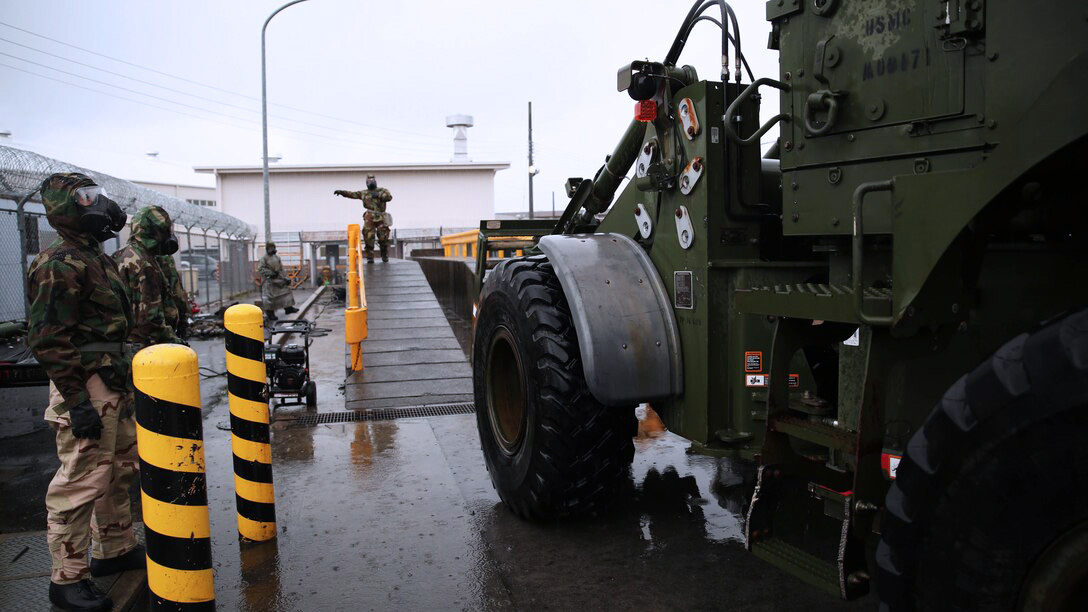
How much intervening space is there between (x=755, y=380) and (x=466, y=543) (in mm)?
1925

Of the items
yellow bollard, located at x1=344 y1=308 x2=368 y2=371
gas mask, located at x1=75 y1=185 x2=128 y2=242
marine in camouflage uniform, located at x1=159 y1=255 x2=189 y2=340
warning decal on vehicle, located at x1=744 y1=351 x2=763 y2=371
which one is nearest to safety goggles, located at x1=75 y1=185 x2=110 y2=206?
gas mask, located at x1=75 y1=185 x2=128 y2=242

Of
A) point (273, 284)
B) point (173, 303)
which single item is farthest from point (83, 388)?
point (273, 284)

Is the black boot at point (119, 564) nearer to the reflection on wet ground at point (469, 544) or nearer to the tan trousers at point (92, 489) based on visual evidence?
the tan trousers at point (92, 489)

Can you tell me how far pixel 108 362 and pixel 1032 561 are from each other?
400 cm

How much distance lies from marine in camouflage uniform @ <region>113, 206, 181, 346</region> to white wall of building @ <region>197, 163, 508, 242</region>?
3217 centimetres

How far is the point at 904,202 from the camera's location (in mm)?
2295

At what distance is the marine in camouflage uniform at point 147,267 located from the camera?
6258mm

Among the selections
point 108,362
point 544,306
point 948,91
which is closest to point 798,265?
point 948,91

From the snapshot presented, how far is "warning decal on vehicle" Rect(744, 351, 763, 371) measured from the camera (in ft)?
12.0

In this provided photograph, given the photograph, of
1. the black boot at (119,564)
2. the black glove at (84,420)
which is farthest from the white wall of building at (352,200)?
the black glove at (84,420)

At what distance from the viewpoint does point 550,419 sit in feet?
13.6

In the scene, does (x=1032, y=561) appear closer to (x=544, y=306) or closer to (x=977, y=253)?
(x=977, y=253)

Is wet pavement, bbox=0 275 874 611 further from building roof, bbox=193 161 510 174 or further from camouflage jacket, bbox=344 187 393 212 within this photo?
building roof, bbox=193 161 510 174

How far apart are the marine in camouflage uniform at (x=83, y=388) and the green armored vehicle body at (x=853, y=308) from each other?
208 centimetres
